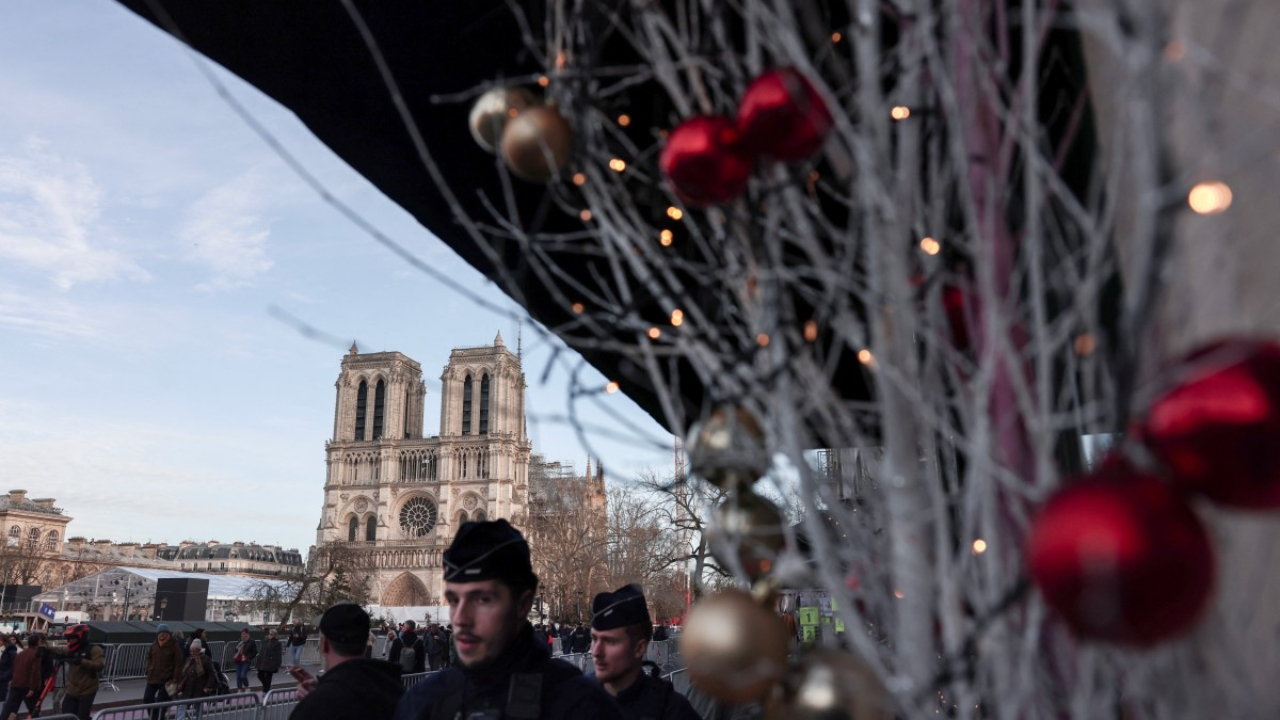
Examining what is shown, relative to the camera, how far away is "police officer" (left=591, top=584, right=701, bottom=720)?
402 cm

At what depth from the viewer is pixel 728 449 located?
1.29 m

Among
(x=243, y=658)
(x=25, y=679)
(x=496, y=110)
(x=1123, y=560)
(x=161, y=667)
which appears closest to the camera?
(x=1123, y=560)

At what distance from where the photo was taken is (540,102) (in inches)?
60.6

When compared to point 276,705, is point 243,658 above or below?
above

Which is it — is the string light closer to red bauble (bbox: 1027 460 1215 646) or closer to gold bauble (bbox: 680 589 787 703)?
red bauble (bbox: 1027 460 1215 646)

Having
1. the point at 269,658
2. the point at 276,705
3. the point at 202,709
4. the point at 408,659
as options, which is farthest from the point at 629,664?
the point at 408,659

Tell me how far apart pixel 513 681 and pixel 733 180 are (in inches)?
83.5

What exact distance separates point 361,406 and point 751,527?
262ft

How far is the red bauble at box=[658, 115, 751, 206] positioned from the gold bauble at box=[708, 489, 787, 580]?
470 millimetres

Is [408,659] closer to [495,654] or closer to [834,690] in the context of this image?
[495,654]

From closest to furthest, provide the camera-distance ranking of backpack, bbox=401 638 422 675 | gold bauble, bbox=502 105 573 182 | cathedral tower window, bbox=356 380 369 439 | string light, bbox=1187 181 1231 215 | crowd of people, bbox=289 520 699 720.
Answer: string light, bbox=1187 181 1231 215 < gold bauble, bbox=502 105 573 182 < crowd of people, bbox=289 520 699 720 < backpack, bbox=401 638 422 675 < cathedral tower window, bbox=356 380 369 439

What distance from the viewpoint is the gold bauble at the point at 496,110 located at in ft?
5.01

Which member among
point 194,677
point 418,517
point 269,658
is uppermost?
point 418,517

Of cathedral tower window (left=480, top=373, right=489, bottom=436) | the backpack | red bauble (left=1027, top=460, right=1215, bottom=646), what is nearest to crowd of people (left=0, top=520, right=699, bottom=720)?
red bauble (left=1027, top=460, right=1215, bottom=646)
